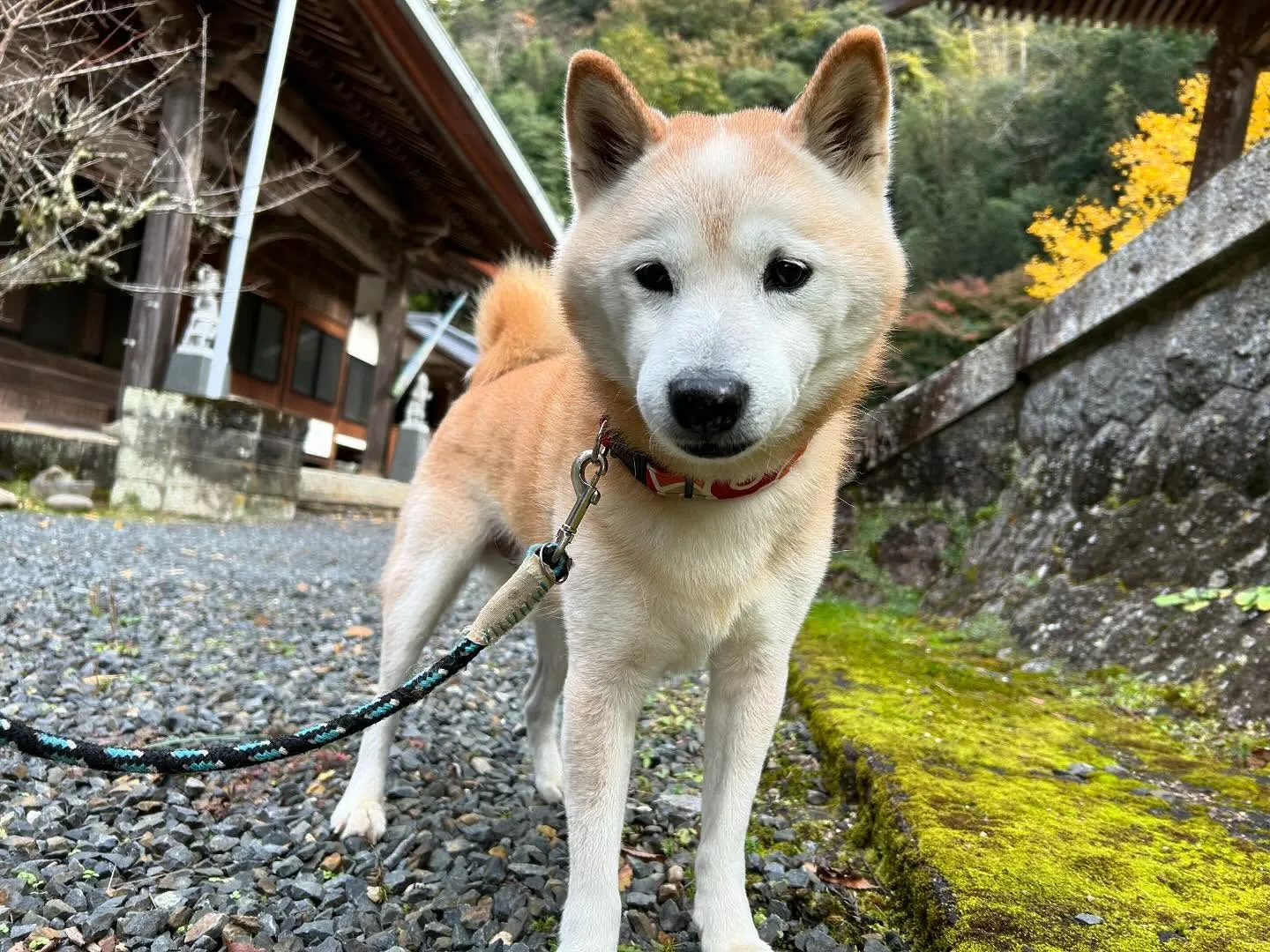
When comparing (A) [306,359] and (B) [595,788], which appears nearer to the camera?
(B) [595,788]

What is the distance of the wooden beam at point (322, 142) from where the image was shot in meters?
7.04

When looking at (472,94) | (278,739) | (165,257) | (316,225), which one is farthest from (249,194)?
(278,739)

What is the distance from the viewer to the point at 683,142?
1.50 meters

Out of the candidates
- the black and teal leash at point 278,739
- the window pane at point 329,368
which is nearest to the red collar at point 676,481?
the black and teal leash at point 278,739

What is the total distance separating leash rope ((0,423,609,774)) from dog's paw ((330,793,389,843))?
630 mm

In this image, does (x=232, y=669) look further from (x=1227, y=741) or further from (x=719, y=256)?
(x=1227, y=741)

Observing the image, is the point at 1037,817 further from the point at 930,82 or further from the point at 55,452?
the point at 930,82

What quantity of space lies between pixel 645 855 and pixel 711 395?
1.25 metres

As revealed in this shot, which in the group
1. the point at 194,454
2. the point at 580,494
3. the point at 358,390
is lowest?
the point at 194,454

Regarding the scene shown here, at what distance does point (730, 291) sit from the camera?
4.33 ft

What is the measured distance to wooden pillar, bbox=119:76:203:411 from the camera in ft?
20.9

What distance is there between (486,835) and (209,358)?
241 inches

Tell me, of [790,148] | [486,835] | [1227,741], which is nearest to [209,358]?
[486,835]

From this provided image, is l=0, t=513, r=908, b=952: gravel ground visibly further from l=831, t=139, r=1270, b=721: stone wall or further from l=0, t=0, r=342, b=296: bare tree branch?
l=0, t=0, r=342, b=296: bare tree branch
